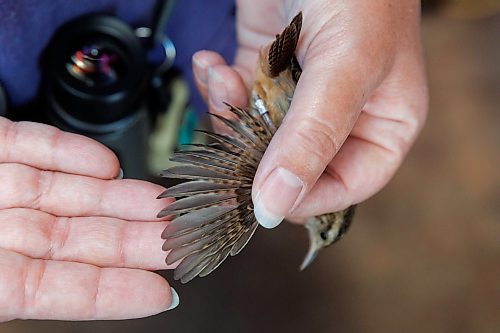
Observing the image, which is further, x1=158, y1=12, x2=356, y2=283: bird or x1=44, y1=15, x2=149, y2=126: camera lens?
x1=44, y1=15, x2=149, y2=126: camera lens

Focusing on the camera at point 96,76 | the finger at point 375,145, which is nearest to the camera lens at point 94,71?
the camera at point 96,76

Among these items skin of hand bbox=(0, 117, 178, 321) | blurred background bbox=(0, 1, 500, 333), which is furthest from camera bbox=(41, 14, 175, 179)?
blurred background bbox=(0, 1, 500, 333)

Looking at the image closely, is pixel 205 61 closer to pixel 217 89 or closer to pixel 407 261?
pixel 217 89

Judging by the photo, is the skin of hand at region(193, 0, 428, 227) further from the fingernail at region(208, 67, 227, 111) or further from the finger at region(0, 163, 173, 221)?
the finger at region(0, 163, 173, 221)

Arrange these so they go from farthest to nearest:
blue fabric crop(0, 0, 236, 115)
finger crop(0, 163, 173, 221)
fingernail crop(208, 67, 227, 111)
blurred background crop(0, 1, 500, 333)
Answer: blurred background crop(0, 1, 500, 333), fingernail crop(208, 67, 227, 111), blue fabric crop(0, 0, 236, 115), finger crop(0, 163, 173, 221)

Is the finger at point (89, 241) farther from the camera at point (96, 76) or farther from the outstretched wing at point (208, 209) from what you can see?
the camera at point (96, 76)
